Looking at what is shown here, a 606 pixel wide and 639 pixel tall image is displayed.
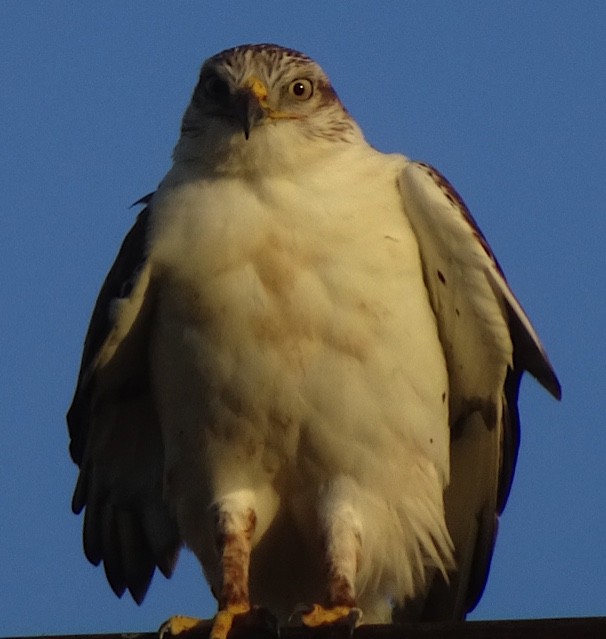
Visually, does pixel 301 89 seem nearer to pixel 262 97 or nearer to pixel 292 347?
pixel 262 97

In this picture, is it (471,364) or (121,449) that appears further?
(121,449)

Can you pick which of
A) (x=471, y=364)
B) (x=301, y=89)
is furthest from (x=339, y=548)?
(x=301, y=89)

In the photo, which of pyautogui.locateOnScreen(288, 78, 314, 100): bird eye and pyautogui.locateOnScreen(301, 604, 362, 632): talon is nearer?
pyautogui.locateOnScreen(301, 604, 362, 632): talon

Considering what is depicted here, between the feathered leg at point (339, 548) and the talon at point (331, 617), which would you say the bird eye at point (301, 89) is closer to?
the feathered leg at point (339, 548)

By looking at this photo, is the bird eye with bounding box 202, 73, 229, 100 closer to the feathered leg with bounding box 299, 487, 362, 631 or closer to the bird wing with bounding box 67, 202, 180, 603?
the bird wing with bounding box 67, 202, 180, 603

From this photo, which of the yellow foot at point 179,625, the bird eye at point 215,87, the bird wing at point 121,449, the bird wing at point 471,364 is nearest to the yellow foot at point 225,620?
the yellow foot at point 179,625

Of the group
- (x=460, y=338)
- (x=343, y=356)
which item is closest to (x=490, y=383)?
(x=460, y=338)

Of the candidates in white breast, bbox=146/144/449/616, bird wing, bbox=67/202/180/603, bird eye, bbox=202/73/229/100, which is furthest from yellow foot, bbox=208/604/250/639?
bird eye, bbox=202/73/229/100
